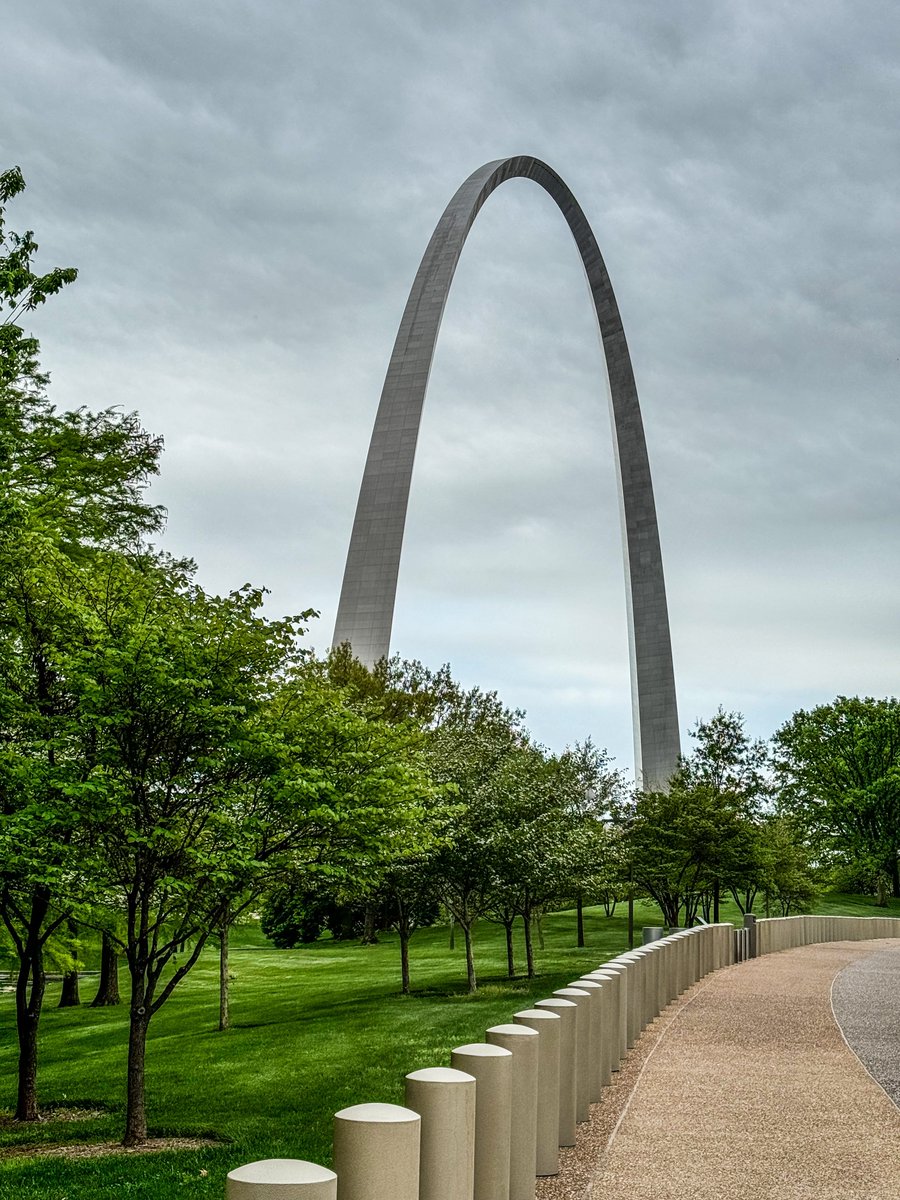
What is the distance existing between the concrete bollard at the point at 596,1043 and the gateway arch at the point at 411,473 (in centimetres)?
2775

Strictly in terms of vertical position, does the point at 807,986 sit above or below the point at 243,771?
below

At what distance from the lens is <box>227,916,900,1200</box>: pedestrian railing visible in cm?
445

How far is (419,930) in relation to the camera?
55.5 meters

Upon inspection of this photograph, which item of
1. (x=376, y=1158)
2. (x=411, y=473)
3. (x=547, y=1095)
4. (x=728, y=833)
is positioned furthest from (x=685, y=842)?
(x=376, y=1158)

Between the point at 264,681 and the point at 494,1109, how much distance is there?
29.9 ft

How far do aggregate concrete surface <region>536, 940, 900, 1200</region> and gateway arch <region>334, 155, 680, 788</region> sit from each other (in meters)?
25.0

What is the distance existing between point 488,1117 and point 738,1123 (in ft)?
10.8

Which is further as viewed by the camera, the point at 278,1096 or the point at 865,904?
the point at 865,904

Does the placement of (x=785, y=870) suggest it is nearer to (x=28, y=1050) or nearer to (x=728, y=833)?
(x=728, y=833)

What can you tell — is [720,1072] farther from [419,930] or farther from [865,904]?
[865,904]

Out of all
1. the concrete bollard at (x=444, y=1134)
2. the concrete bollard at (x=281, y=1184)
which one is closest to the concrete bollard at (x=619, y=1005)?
the concrete bollard at (x=444, y=1134)

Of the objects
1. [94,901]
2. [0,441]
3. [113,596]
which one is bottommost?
[94,901]

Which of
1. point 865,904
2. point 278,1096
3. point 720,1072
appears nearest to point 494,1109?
point 720,1072

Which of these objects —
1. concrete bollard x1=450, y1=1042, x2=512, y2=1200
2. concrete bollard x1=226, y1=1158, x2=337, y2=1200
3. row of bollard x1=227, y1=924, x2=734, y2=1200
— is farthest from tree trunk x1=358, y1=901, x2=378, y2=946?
concrete bollard x1=226, y1=1158, x2=337, y2=1200
